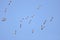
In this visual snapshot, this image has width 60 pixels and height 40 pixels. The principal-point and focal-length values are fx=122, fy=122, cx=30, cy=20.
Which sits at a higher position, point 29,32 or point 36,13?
point 36,13

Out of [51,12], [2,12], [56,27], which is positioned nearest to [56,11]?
[51,12]

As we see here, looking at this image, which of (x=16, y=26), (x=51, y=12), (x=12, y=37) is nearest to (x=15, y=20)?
(x=16, y=26)

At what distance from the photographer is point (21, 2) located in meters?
1.21

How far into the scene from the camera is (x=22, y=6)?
1216 mm

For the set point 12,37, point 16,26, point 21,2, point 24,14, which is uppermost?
point 21,2

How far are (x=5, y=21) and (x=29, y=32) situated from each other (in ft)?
0.88

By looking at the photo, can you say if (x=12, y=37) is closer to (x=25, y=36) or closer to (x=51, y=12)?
(x=25, y=36)

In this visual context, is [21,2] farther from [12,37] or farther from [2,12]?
[12,37]

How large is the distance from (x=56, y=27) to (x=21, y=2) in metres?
0.42

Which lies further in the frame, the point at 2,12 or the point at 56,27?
the point at 2,12

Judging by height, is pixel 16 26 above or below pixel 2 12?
below

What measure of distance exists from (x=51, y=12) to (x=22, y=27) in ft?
1.04

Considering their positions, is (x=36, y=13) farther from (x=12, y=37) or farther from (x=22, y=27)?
(x=12, y=37)

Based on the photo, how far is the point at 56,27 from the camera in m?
1.14
